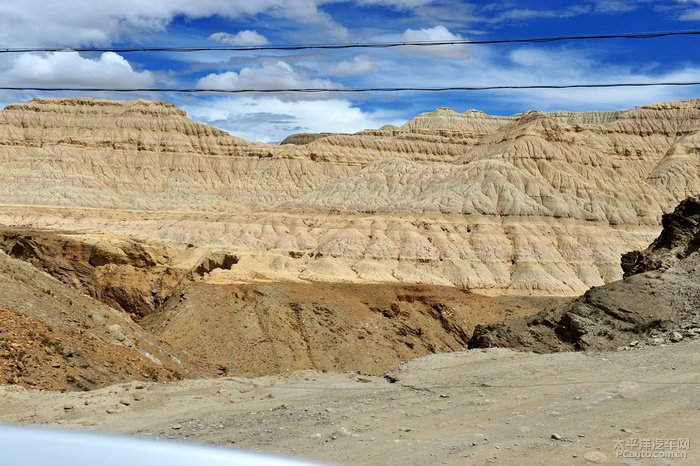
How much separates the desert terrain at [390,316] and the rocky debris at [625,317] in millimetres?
59

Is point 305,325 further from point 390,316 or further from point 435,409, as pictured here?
point 435,409

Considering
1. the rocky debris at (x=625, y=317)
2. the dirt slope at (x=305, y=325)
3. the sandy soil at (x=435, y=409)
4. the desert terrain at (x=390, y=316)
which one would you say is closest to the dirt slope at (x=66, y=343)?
the desert terrain at (x=390, y=316)

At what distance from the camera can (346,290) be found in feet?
124

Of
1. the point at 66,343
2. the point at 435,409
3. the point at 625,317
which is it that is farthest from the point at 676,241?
the point at 66,343

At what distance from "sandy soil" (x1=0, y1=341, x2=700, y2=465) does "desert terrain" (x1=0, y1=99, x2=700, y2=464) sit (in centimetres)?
5

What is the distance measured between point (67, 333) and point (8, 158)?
128360 mm

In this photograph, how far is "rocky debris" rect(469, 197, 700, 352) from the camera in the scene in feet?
49.0

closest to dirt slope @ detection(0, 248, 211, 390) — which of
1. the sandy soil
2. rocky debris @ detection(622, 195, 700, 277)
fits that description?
the sandy soil

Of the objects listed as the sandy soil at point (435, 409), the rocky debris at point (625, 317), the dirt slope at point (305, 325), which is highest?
the rocky debris at point (625, 317)

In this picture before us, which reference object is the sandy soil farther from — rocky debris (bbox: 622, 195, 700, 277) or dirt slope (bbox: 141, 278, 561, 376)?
dirt slope (bbox: 141, 278, 561, 376)

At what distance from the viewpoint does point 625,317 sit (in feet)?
51.3

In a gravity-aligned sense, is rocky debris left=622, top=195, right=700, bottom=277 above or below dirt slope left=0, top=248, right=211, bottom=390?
above

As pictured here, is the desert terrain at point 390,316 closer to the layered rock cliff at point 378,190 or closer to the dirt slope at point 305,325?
the dirt slope at point 305,325

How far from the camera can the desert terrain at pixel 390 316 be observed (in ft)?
34.2
